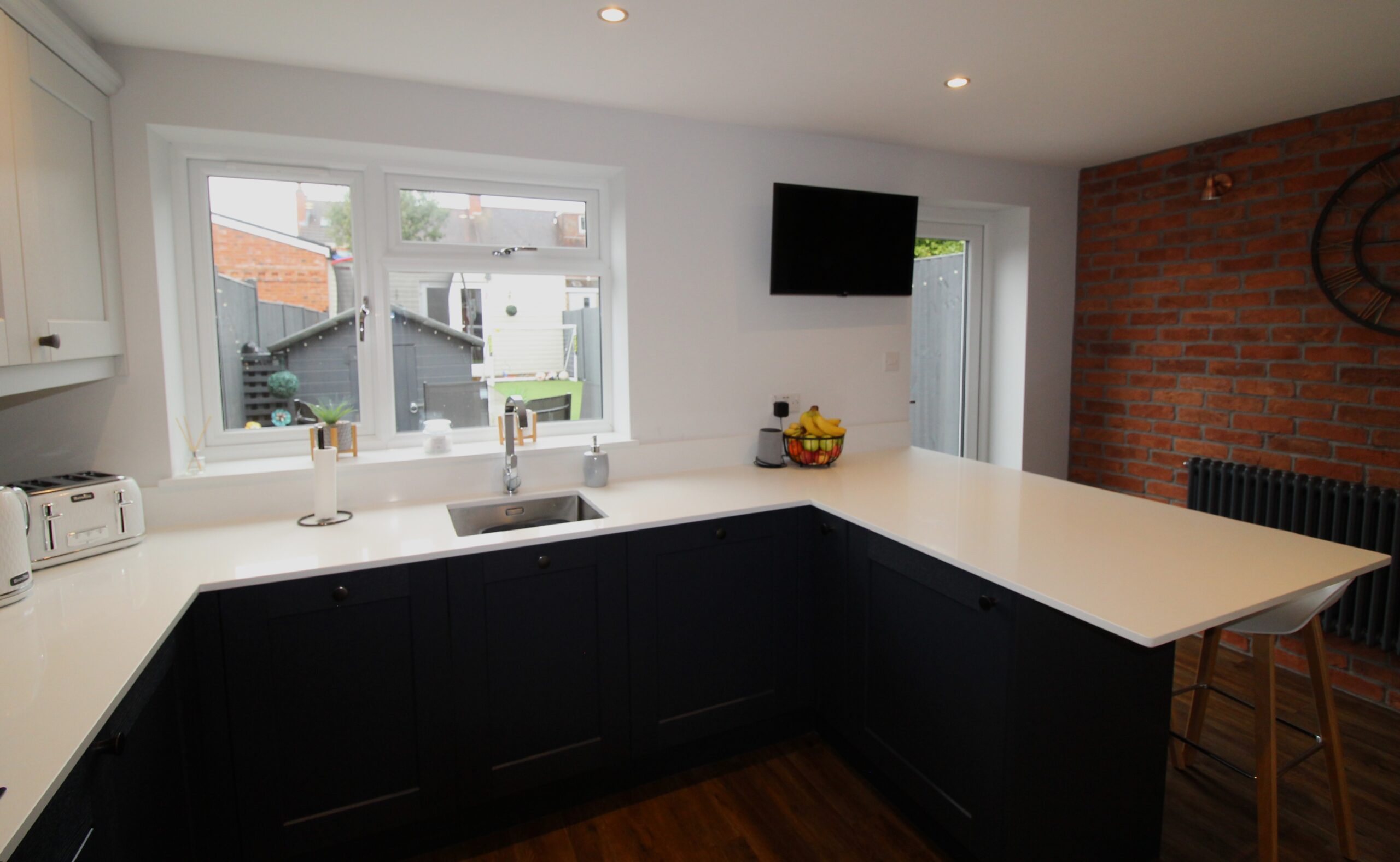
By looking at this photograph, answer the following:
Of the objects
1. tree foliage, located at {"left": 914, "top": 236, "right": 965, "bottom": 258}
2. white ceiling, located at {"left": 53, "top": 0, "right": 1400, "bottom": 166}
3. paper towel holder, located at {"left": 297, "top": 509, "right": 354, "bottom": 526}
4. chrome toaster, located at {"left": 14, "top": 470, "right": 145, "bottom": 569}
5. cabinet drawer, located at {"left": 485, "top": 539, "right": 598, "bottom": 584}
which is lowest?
cabinet drawer, located at {"left": 485, "top": 539, "right": 598, "bottom": 584}

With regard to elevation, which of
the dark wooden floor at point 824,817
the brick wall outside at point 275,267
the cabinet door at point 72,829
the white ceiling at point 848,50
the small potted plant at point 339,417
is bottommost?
the dark wooden floor at point 824,817

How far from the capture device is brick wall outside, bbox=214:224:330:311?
7.72ft

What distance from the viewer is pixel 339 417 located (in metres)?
2.47

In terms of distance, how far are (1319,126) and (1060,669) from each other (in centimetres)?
250

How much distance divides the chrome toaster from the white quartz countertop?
44mm

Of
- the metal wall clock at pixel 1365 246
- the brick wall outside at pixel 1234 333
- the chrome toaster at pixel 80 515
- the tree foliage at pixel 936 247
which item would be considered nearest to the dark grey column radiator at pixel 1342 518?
the brick wall outside at pixel 1234 333

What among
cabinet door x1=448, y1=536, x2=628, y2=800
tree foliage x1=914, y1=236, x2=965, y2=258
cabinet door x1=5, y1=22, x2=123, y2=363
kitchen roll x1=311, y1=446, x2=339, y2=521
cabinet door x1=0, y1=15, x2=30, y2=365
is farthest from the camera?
tree foliage x1=914, y1=236, x2=965, y2=258

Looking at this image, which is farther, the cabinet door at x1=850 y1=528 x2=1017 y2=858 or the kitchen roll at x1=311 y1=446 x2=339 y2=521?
the kitchen roll at x1=311 y1=446 x2=339 y2=521

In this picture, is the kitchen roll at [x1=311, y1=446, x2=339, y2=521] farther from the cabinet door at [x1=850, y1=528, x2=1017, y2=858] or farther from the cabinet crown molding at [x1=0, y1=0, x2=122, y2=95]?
the cabinet door at [x1=850, y1=528, x2=1017, y2=858]

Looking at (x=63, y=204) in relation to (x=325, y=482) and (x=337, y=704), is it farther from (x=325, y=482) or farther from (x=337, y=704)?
(x=337, y=704)

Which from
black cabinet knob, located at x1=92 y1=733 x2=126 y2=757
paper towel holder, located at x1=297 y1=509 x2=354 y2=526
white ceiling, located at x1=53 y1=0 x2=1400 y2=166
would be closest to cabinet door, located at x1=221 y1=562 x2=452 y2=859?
paper towel holder, located at x1=297 y1=509 x2=354 y2=526

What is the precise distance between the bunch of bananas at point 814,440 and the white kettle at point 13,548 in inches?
90.2

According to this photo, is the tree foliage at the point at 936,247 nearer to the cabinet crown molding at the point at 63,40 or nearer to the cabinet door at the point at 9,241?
the cabinet crown molding at the point at 63,40

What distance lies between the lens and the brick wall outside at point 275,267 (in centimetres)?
235
